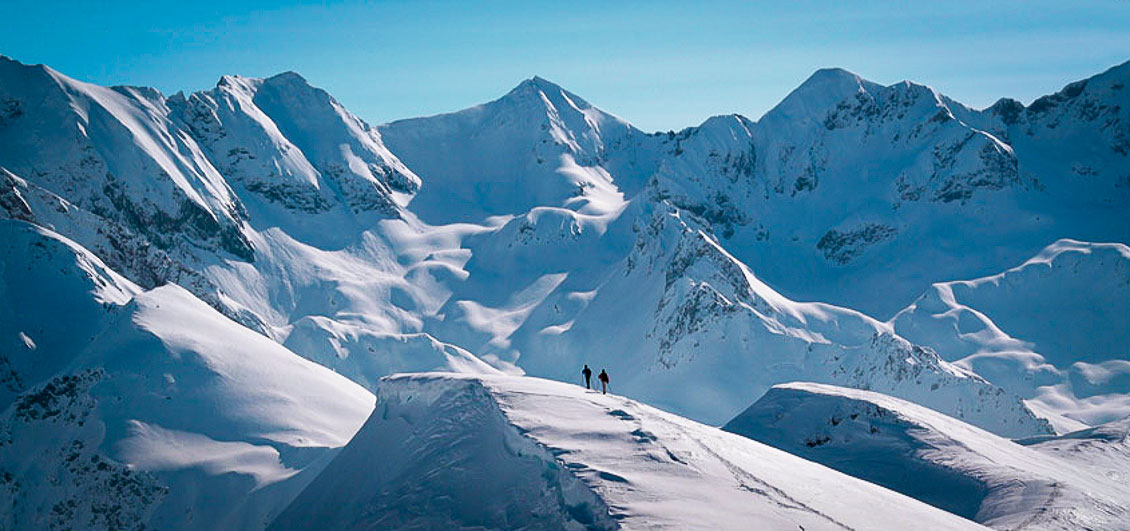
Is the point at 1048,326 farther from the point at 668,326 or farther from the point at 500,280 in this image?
the point at 500,280

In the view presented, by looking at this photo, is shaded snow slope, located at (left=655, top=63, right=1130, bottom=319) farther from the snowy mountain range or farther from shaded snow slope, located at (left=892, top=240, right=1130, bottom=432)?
shaded snow slope, located at (left=892, top=240, right=1130, bottom=432)

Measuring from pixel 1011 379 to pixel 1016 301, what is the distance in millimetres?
20766

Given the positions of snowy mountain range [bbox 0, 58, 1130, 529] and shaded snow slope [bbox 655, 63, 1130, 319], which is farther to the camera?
shaded snow slope [bbox 655, 63, 1130, 319]

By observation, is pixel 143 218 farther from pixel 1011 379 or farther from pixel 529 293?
pixel 1011 379

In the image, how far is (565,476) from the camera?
96.1ft

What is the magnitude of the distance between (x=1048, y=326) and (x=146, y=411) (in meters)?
110

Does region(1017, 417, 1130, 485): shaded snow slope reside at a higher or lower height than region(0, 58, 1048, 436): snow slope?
lower

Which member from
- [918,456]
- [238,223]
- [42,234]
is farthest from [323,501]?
[238,223]

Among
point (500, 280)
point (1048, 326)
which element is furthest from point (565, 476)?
point (500, 280)

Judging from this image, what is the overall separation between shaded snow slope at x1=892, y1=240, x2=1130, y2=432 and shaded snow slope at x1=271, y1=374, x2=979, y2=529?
83.9 m

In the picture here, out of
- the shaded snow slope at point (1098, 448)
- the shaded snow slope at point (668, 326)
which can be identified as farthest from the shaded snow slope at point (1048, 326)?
the shaded snow slope at point (1098, 448)

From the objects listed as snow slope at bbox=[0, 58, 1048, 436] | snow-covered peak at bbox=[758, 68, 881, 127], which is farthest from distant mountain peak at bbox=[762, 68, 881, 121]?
snow slope at bbox=[0, 58, 1048, 436]

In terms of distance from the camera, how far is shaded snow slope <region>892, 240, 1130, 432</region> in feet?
370

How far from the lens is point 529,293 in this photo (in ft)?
510
